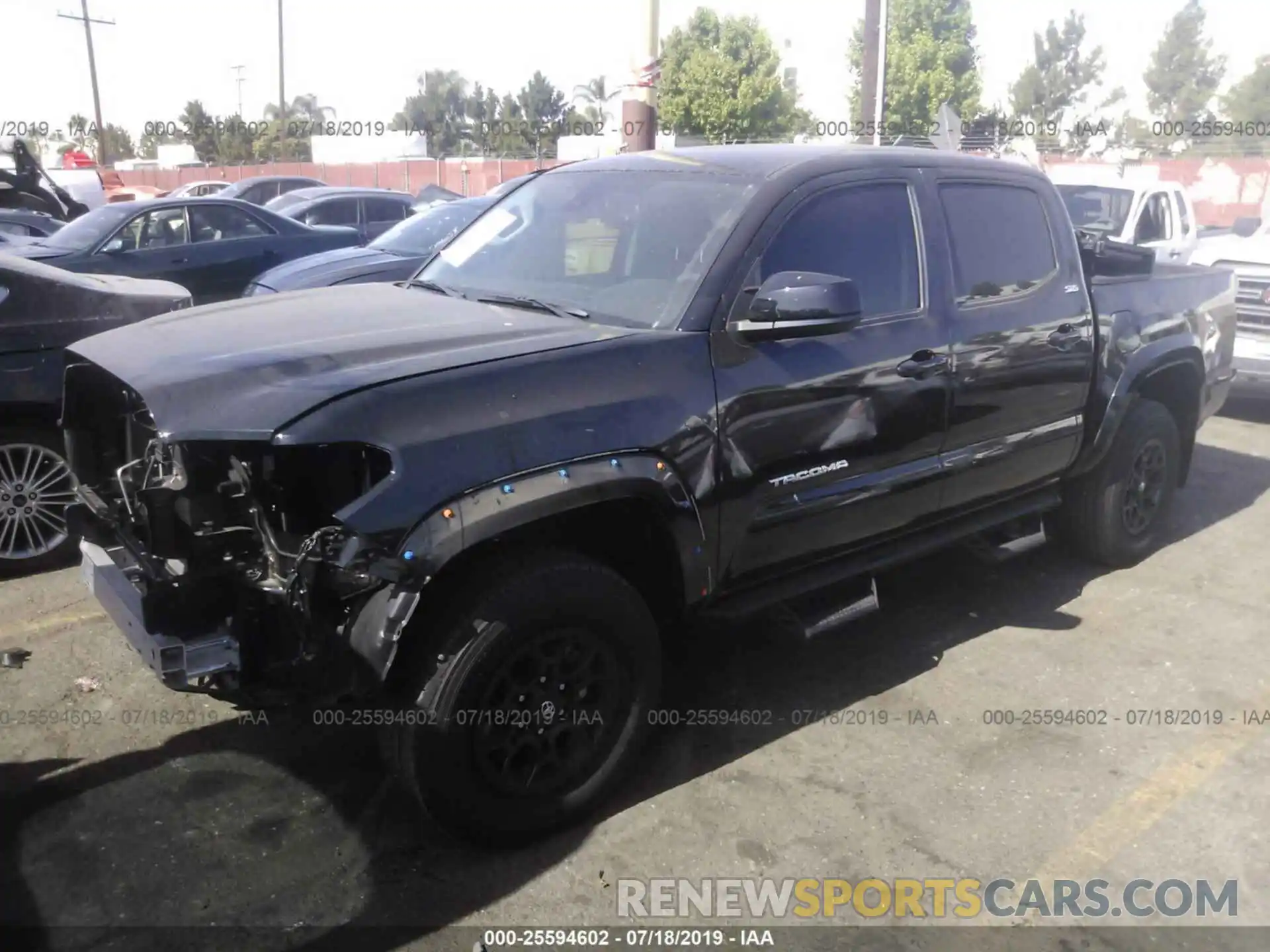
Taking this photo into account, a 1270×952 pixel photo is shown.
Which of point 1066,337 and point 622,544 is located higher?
point 1066,337

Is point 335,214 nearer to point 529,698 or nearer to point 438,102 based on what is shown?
point 529,698

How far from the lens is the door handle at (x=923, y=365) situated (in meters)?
3.93

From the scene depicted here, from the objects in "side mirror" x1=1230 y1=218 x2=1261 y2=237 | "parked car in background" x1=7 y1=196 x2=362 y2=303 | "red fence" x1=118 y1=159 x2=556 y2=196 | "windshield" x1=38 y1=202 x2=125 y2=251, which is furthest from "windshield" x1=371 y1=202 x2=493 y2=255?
"red fence" x1=118 y1=159 x2=556 y2=196

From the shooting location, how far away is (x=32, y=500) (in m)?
5.17

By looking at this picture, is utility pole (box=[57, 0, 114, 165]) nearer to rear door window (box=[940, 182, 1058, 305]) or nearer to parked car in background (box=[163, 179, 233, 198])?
parked car in background (box=[163, 179, 233, 198])

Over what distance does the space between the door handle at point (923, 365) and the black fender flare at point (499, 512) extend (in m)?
1.12

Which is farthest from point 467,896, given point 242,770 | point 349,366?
point 349,366

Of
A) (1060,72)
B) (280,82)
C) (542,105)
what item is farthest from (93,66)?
(1060,72)

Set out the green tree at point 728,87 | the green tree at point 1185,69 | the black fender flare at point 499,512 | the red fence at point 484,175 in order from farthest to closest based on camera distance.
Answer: the green tree at point 1185,69 → the green tree at point 728,87 → the red fence at point 484,175 → the black fender flare at point 499,512

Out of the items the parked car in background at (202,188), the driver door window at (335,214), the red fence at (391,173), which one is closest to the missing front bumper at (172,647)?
the driver door window at (335,214)

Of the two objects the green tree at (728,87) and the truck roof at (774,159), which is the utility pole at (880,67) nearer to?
the truck roof at (774,159)

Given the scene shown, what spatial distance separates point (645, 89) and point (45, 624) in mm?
7805

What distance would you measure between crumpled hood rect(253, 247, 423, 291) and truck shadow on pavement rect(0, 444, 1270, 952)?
499 cm

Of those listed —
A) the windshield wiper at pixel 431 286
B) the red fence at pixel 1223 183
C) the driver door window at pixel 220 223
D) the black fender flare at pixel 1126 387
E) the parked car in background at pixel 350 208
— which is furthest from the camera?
the red fence at pixel 1223 183
